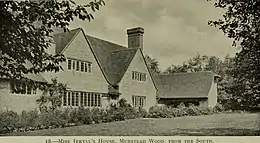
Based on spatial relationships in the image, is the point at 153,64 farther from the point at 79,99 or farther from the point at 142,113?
the point at 79,99

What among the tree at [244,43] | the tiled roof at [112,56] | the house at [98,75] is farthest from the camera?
the tree at [244,43]

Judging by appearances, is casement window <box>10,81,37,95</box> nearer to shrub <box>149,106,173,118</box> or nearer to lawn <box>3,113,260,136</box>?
lawn <box>3,113,260,136</box>

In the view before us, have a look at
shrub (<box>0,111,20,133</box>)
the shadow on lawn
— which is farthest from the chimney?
shrub (<box>0,111,20,133</box>)

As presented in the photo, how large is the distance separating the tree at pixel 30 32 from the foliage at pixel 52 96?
0.27ft

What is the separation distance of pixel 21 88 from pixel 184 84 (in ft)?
2.78

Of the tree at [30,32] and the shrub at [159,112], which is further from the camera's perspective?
the shrub at [159,112]

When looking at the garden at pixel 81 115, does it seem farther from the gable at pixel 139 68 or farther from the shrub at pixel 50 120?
the gable at pixel 139 68

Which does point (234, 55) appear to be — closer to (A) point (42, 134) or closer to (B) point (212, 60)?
(B) point (212, 60)

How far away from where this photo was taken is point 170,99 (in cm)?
203

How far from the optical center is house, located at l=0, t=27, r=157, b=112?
180 cm

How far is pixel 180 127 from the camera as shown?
193 centimetres

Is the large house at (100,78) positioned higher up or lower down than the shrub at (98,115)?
higher up

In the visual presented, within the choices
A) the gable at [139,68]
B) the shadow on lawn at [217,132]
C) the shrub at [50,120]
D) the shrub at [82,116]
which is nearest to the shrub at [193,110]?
the shadow on lawn at [217,132]

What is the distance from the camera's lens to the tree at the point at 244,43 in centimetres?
202
